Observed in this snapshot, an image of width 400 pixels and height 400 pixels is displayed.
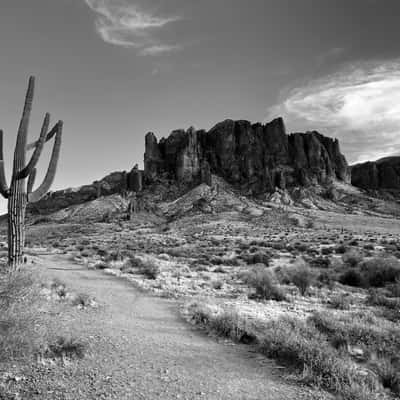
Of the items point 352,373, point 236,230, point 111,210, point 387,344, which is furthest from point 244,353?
point 111,210

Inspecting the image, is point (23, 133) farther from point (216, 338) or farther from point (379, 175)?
point (379, 175)

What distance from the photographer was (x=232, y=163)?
458 ft

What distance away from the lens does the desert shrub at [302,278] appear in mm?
12148

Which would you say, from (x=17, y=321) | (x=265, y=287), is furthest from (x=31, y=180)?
(x=265, y=287)

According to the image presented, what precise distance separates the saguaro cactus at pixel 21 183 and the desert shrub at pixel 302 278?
10.7 m

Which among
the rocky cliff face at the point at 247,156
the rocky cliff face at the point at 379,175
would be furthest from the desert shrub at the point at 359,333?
the rocky cliff face at the point at 379,175

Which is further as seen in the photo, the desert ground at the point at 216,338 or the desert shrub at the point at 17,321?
the desert ground at the point at 216,338

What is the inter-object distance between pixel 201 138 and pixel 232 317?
147701mm

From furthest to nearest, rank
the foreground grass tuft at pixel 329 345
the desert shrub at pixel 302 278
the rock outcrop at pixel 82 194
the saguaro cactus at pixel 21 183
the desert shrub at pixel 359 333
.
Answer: the rock outcrop at pixel 82 194, the desert shrub at pixel 302 278, the saguaro cactus at pixel 21 183, the desert shrub at pixel 359 333, the foreground grass tuft at pixel 329 345

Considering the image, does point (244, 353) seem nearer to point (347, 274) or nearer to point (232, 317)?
point (232, 317)

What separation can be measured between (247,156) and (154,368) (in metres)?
139

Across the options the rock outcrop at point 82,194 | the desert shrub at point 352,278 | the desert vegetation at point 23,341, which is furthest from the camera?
the rock outcrop at point 82,194

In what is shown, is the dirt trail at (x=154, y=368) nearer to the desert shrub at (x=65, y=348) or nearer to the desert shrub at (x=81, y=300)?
the desert shrub at (x=65, y=348)

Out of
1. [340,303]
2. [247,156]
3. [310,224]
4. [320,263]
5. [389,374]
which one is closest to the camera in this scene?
[389,374]
